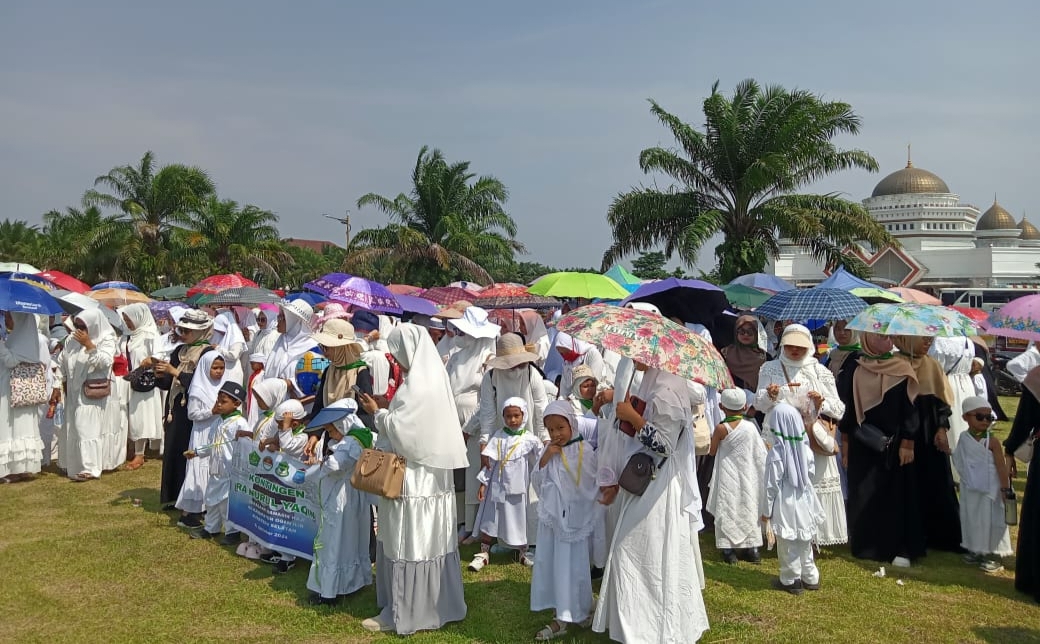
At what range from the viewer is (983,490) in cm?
571

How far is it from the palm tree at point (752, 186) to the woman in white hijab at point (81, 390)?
39.4 ft

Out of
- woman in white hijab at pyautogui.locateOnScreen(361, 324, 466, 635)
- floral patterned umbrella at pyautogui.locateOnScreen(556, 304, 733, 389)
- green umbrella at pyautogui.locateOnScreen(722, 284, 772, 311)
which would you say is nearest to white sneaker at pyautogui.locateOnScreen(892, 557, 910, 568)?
floral patterned umbrella at pyautogui.locateOnScreen(556, 304, 733, 389)

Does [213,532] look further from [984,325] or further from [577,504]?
[984,325]

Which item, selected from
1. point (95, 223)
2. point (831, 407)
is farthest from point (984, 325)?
point (95, 223)

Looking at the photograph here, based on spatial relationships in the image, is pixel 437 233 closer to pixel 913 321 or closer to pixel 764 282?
pixel 764 282

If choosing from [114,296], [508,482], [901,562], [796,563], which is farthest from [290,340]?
[114,296]

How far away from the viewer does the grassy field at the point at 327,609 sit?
4.46 metres

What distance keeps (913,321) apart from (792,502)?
1496mm

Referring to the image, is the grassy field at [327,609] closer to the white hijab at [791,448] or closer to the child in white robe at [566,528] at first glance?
the child in white robe at [566,528]

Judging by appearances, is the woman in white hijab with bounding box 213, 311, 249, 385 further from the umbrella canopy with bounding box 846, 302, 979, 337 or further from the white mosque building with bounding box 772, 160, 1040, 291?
the white mosque building with bounding box 772, 160, 1040, 291

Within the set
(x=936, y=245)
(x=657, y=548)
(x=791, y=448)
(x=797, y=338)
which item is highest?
(x=936, y=245)

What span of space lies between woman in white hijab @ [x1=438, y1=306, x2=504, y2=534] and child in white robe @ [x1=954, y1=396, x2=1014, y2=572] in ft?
12.5

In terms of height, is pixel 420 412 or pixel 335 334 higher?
pixel 335 334

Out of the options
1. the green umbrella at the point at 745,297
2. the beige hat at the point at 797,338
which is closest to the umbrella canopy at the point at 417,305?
the green umbrella at the point at 745,297
